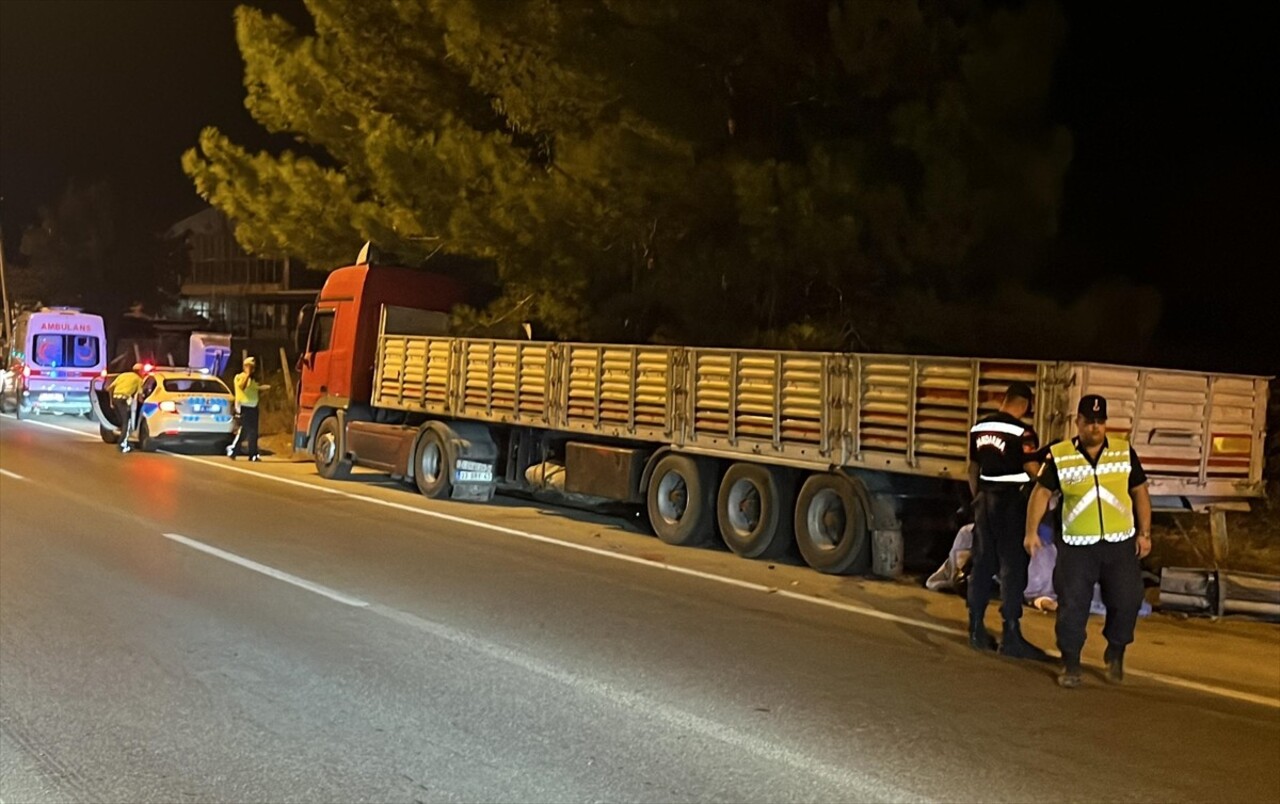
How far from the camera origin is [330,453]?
1712cm

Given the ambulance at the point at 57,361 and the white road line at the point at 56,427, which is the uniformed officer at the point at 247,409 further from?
the ambulance at the point at 57,361

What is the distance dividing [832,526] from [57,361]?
24.5 m

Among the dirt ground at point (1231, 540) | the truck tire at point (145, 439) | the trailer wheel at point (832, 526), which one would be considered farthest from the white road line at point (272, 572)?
the truck tire at point (145, 439)

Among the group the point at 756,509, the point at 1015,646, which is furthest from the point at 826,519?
the point at 1015,646

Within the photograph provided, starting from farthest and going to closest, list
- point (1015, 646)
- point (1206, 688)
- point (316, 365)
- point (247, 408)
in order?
point (247, 408), point (316, 365), point (1015, 646), point (1206, 688)

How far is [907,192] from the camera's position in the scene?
14.4m

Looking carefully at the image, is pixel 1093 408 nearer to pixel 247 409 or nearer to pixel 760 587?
pixel 760 587

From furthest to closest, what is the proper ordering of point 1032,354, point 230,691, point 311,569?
point 1032,354, point 311,569, point 230,691

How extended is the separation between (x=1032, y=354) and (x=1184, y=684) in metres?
7.30

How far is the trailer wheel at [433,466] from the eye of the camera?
14.9 metres

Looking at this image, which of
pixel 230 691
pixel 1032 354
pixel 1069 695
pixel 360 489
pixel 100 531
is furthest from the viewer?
pixel 360 489

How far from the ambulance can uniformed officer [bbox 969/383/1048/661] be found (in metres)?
26.2

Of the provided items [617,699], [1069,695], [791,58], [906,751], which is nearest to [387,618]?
[617,699]

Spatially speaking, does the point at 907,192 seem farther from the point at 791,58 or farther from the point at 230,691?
the point at 230,691
